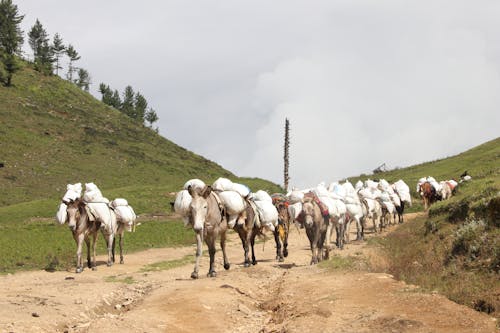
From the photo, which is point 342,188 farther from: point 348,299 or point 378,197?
point 348,299

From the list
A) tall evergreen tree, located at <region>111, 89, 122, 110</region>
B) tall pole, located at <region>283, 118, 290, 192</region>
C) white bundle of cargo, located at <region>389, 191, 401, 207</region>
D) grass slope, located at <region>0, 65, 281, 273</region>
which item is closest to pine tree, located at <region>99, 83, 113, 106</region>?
tall evergreen tree, located at <region>111, 89, 122, 110</region>

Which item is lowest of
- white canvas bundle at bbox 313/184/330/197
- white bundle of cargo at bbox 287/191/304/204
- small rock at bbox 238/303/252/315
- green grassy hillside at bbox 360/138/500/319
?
small rock at bbox 238/303/252/315

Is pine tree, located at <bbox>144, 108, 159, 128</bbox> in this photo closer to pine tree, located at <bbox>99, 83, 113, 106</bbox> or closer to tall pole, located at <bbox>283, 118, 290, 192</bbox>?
→ pine tree, located at <bbox>99, 83, 113, 106</bbox>

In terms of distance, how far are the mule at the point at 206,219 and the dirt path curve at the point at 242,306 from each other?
40.4 inches

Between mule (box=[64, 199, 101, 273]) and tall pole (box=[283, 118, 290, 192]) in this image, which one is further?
tall pole (box=[283, 118, 290, 192])

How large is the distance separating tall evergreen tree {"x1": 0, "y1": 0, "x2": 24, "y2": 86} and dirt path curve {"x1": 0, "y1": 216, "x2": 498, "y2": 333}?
3547 inches

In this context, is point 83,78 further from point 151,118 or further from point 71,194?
point 71,194

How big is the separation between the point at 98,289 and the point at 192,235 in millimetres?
21562

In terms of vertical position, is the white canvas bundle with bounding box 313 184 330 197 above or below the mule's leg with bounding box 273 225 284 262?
above

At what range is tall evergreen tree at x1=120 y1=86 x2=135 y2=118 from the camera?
150 meters

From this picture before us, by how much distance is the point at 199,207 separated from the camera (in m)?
18.0

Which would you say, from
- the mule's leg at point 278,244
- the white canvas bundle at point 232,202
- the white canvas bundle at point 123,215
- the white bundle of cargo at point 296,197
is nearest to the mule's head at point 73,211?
the white canvas bundle at point 123,215

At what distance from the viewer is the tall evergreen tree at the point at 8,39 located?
3944 inches

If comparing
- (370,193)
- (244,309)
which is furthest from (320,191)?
(370,193)
